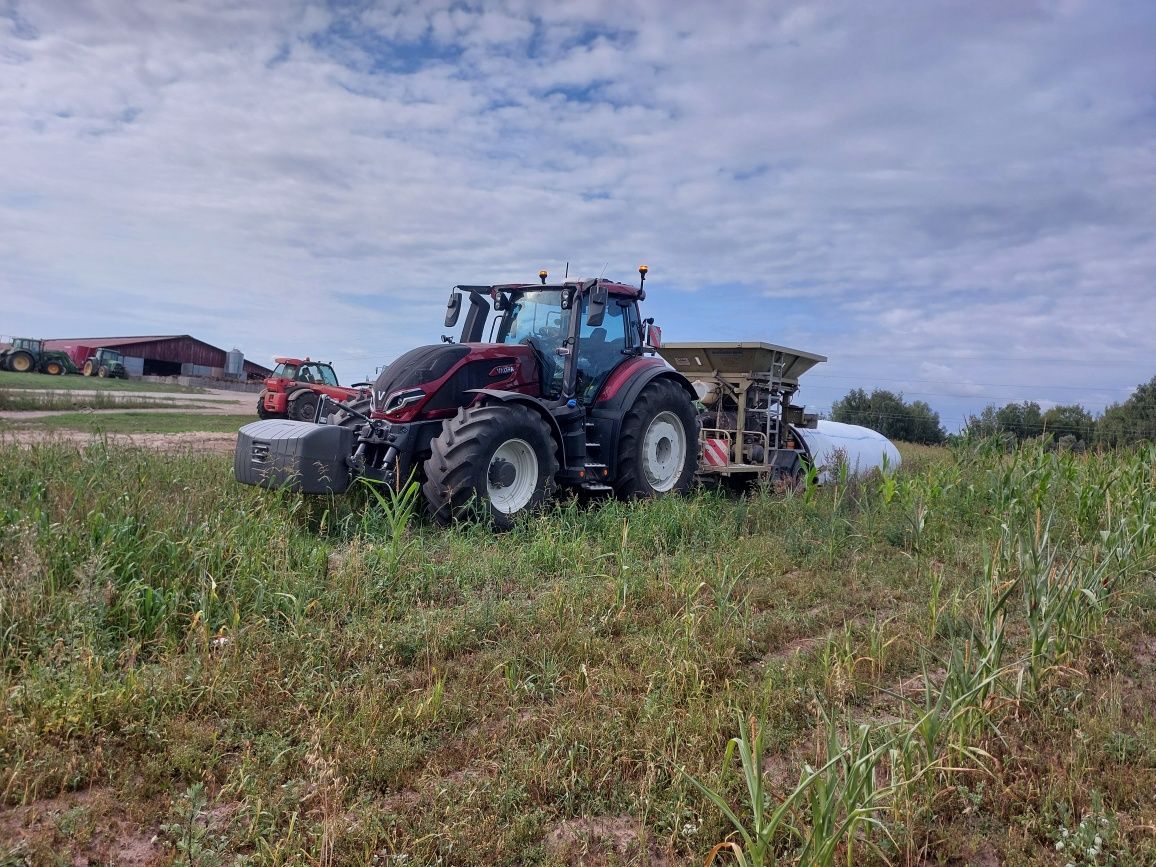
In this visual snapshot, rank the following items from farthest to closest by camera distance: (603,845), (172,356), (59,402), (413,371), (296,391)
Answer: (172,356), (59,402), (296,391), (413,371), (603,845)

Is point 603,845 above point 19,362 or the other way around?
the other way around

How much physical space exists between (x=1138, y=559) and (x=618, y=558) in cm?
327

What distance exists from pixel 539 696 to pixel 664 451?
215 inches

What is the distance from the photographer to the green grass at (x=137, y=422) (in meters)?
14.8

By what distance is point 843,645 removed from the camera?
13.4 feet

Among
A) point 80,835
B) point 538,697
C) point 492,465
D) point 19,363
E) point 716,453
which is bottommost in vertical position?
point 80,835

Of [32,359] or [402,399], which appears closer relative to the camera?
[402,399]

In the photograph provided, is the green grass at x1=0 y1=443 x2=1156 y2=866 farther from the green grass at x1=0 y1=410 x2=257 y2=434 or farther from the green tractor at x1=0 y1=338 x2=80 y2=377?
the green tractor at x1=0 y1=338 x2=80 y2=377

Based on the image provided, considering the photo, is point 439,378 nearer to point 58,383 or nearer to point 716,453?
point 716,453

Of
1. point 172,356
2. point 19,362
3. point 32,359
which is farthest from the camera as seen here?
point 172,356

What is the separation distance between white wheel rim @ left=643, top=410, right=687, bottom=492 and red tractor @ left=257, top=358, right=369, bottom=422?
1062 cm

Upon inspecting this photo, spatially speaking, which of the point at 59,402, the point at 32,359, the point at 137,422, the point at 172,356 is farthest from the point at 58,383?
the point at 172,356

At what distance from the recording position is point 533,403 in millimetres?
7098

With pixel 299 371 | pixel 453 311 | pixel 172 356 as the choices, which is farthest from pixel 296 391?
pixel 172 356
